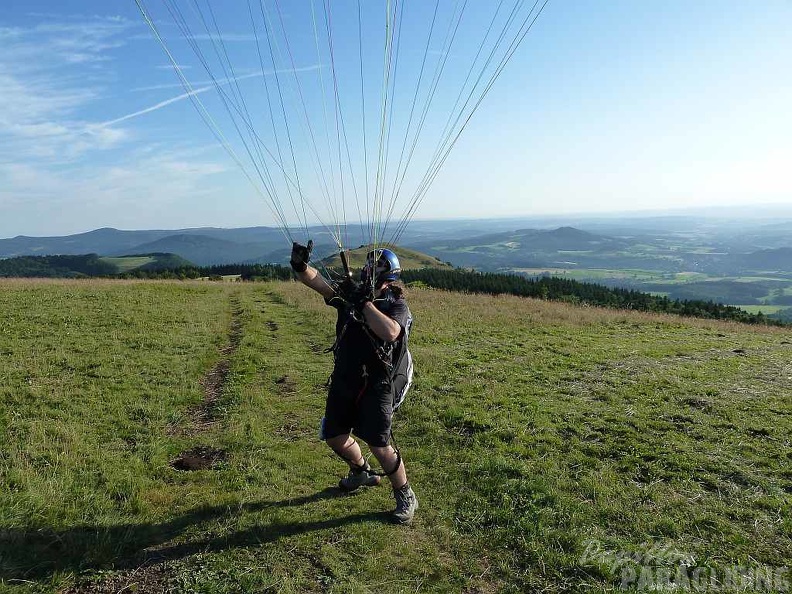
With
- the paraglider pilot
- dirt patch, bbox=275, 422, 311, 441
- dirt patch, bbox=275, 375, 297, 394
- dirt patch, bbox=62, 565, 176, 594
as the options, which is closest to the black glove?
the paraglider pilot

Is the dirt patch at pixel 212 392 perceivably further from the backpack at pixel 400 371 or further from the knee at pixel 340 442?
the backpack at pixel 400 371

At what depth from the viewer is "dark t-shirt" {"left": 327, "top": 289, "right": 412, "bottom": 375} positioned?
5.30 m

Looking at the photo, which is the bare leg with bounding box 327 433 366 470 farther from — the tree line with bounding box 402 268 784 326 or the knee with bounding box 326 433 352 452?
the tree line with bounding box 402 268 784 326

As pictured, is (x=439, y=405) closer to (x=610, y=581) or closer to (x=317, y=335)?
(x=610, y=581)

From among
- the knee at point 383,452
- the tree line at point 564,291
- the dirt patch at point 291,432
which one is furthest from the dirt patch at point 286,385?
the tree line at point 564,291

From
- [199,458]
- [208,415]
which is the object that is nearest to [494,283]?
[208,415]

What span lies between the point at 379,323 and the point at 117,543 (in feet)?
11.7

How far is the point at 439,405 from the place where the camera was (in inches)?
388

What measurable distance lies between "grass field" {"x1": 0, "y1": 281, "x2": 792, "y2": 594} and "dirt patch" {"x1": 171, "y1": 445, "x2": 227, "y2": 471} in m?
0.06

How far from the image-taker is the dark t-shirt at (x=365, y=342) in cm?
530

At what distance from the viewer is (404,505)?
18.3 ft

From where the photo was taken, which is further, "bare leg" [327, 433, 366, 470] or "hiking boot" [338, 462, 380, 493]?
"hiking boot" [338, 462, 380, 493]

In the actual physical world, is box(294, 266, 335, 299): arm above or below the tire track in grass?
above

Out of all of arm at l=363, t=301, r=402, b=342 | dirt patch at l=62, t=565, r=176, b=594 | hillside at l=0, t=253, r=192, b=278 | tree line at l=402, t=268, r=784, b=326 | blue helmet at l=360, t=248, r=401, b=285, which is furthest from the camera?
hillside at l=0, t=253, r=192, b=278
